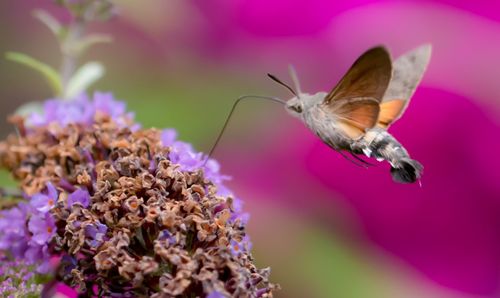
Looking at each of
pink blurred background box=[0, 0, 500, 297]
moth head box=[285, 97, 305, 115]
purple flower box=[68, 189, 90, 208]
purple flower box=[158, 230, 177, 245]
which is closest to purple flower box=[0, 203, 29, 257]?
purple flower box=[68, 189, 90, 208]

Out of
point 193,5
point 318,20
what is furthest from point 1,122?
point 318,20

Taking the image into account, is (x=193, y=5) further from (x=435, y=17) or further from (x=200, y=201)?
(x=200, y=201)

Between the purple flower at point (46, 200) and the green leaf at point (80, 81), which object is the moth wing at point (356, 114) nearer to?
the purple flower at point (46, 200)

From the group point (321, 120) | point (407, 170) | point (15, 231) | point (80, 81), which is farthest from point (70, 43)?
point (407, 170)

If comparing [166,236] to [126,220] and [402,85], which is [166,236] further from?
[402,85]

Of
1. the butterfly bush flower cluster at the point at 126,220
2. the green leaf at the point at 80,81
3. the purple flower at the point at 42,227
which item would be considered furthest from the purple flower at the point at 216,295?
the green leaf at the point at 80,81

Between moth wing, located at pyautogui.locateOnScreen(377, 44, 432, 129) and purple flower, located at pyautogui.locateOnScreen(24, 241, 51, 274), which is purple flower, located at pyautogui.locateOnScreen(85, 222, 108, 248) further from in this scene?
moth wing, located at pyautogui.locateOnScreen(377, 44, 432, 129)
